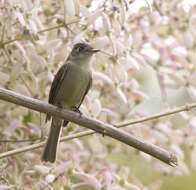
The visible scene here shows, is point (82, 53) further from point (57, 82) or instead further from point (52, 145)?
point (52, 145)

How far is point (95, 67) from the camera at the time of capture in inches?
103

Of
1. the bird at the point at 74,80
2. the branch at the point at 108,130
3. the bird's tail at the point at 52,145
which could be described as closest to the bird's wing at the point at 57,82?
the bird at the point at 74,80

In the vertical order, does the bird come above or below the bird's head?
below

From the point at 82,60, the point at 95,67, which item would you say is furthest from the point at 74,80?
the point at 95,67

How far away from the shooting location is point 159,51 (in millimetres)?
2928

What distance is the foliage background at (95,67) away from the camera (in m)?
2.23

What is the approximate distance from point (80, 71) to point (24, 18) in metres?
0.69

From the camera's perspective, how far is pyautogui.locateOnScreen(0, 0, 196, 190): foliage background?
7.31 ft

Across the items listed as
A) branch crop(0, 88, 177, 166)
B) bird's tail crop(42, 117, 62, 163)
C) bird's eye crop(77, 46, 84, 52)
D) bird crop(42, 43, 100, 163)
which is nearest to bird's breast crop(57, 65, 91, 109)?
bird crop(42, 43, 100, 163)

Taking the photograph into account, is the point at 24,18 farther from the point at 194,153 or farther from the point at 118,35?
the point at 194,153

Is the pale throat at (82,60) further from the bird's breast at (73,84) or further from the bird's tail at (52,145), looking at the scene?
the bird's tail at (52,145)

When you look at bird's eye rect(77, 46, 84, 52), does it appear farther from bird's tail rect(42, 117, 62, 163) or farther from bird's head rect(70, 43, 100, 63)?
bird's tail rect(42, 117, 62, 163)

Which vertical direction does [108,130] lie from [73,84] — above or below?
above

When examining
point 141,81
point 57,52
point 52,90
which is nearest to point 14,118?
point 52,90
